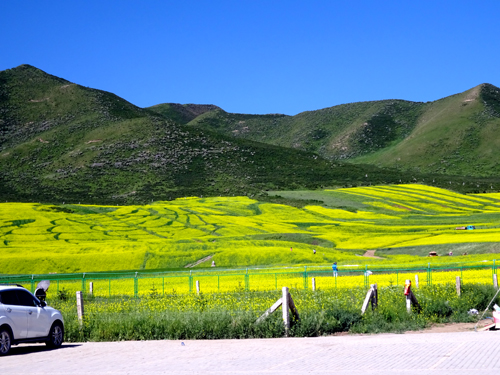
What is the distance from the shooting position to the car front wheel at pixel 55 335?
17.3 m

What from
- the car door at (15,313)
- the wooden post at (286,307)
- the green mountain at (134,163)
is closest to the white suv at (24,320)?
the car door at (15,313)

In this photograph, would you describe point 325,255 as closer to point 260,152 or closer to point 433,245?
point 433,245

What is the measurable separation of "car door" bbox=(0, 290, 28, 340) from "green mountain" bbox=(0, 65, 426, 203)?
104345 millimetres

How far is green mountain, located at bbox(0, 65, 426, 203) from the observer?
5182 inches

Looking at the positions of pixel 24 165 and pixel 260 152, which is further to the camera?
pixel 260 152

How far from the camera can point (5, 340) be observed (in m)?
15.4

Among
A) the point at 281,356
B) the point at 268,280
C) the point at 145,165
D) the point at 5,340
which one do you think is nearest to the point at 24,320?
the point at 5,340

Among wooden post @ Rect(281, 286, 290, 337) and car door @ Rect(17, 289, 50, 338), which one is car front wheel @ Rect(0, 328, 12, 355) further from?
wooden post @ Rect(281, 286, 290, 337)

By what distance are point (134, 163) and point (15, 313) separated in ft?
444

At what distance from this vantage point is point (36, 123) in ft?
636

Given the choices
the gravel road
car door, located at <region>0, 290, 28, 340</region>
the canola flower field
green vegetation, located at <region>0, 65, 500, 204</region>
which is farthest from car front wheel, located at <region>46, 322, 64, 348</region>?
green vegetation, located at <region>0, 65, 500, 204</region>

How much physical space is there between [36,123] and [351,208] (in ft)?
414

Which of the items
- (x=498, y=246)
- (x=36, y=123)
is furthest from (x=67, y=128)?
(x=498, y=246)

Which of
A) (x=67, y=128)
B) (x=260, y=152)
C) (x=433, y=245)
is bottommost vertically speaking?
(x=433, y=245)
